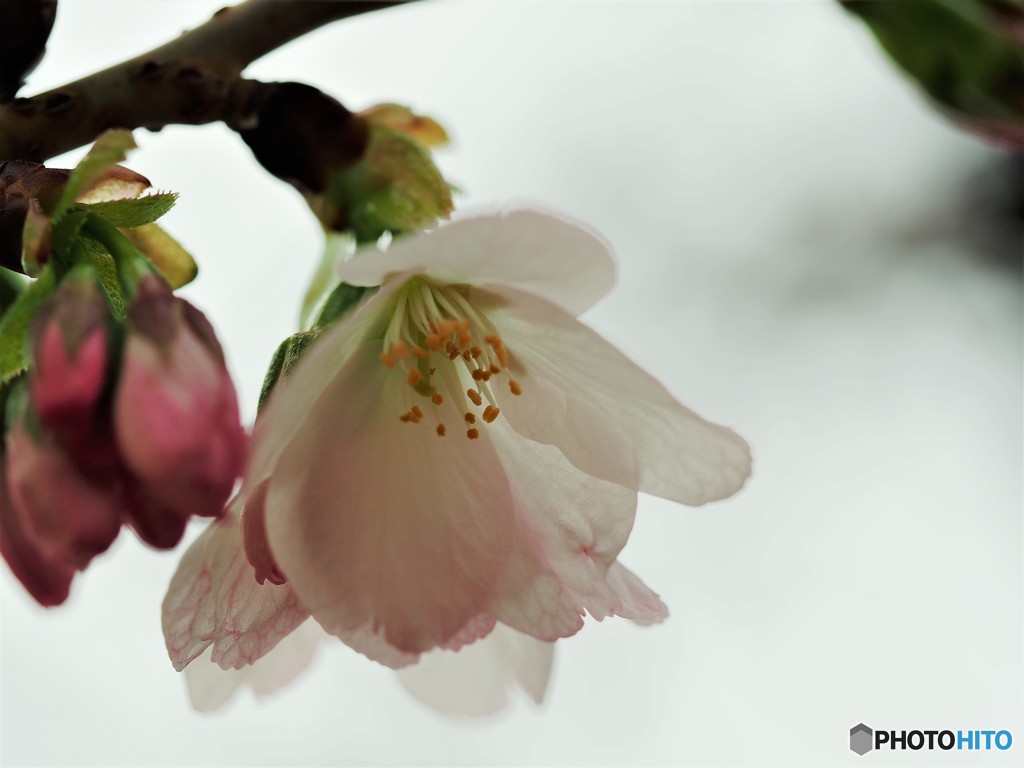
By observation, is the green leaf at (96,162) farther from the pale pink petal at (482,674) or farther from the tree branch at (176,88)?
the pale pink petal at (482,674)

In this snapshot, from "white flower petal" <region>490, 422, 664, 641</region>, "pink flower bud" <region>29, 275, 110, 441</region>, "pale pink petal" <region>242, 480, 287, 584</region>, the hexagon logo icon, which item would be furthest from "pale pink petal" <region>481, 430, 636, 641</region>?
the hexagon logo icon

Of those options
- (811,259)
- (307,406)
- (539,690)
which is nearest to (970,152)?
(811,259)

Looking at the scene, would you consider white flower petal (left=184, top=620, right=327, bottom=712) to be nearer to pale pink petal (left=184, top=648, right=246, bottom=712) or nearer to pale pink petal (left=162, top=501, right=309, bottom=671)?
pale pink petal (left=184, top=648, right=246, bottom=712)

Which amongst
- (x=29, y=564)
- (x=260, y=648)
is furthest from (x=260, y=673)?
(x=29, y=564)

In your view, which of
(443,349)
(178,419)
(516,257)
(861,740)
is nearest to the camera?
(178,419)

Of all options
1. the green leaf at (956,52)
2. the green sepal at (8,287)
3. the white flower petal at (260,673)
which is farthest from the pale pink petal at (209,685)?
the green leaf at (956,52)

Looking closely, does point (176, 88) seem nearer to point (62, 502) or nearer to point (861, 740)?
point (62, 502)
